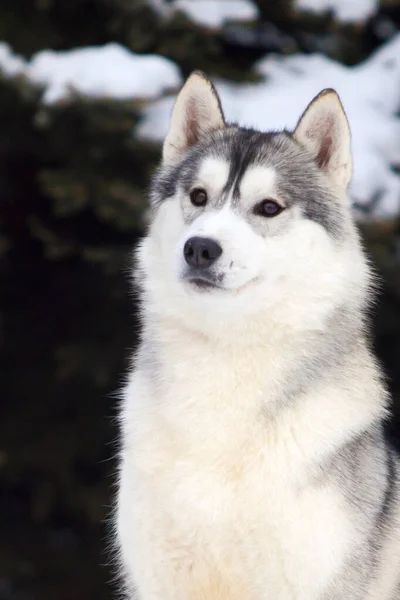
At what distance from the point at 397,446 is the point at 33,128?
499 cm

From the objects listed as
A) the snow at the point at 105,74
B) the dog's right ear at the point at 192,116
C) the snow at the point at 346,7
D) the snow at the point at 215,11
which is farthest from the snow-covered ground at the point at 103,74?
the dog's right ear at the point at 192,116

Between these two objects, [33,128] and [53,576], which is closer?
[33,128]

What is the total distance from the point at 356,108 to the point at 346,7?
1.04 m

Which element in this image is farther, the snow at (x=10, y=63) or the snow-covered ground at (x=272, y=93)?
the snow at (x=10, y=63)

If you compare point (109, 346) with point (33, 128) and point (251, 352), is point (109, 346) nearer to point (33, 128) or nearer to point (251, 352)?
point (33, 128)

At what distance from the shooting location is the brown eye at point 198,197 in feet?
14.2

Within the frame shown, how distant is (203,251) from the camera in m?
3.93

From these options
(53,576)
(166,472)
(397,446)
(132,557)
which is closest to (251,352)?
(166,472)

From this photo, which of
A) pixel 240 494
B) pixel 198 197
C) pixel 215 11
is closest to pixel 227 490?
pixel 240 494

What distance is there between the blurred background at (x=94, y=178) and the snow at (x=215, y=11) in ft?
0.04

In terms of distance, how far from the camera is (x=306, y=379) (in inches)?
162

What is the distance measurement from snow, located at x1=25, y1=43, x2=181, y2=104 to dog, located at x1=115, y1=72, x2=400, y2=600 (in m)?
3.09

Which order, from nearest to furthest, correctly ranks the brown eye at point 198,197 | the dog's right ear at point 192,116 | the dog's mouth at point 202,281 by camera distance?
the dog's mouth at point 202,281 → the brown eye at point 198,197 → the dog's right ear at point 192,116

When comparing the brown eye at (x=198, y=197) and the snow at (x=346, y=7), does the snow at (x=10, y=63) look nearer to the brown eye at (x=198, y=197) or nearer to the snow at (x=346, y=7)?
the snow at (x=346, y=7)
